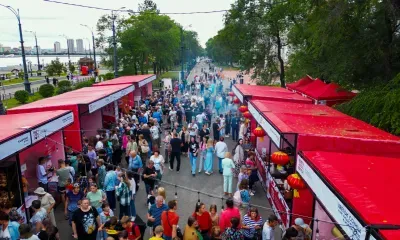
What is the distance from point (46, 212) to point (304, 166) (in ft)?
17.6

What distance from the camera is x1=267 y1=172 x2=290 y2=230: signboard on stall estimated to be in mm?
7820

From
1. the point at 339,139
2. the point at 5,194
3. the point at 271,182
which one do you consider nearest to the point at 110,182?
the point at 5,194

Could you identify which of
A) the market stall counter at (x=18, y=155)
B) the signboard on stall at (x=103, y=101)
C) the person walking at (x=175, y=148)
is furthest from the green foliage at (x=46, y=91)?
the market stall counter at (x=18, y=155)

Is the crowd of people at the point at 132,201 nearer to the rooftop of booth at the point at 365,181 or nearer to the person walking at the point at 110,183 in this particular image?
the person walking at the point at 110,183

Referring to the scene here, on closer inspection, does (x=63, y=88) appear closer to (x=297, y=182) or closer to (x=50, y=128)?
(x=50, y=128)

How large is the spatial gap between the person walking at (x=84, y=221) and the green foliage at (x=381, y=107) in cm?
900

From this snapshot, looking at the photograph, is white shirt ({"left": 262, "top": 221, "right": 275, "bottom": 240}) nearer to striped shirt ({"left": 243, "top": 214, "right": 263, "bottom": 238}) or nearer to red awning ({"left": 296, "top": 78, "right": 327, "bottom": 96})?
striped shirt ({"left": 243, "top": 214, "right": 263, "bottom": 238})

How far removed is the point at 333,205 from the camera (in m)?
4.55

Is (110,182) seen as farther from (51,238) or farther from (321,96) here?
(321,96)

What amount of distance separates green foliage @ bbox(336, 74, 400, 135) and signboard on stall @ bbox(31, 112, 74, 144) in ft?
33.1

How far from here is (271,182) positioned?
31.4ft

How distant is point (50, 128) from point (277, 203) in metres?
6.46

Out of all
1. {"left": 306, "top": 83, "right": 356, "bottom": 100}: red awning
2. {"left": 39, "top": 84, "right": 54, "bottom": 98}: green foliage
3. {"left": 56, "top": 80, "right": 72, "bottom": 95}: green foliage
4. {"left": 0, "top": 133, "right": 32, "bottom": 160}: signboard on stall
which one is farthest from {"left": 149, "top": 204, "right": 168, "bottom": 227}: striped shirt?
{"left": 39, "top": 84, "right": 54, "bottom": 98}: green foliage

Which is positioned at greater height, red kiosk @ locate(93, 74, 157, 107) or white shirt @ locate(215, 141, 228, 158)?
red kiosk @ locate(93, 74, 157, 107)
